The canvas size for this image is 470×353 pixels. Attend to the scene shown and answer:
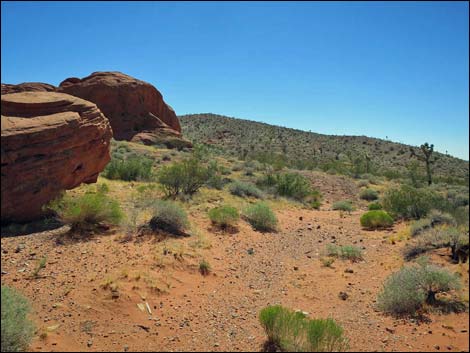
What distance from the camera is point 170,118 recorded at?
1484 inches

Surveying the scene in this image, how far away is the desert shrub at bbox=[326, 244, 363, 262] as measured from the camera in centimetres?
915

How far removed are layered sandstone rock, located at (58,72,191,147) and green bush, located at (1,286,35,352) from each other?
26899mm

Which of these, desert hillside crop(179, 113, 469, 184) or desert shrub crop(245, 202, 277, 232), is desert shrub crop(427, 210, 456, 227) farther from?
desert hillside crop(179, 113, 469, 184)

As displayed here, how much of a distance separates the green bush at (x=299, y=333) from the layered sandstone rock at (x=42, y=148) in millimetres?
6032

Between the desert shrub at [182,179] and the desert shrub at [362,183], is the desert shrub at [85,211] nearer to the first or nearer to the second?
the desert shrub at [182,179]

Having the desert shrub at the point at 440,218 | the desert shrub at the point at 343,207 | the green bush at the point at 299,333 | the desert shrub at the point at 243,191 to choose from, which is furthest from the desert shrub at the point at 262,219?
the green bush at the point at 299,333

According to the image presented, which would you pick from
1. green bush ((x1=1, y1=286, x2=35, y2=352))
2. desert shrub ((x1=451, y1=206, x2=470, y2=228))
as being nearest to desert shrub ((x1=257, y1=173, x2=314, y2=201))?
desert shrub ((x1=451, y1=206, x2=470, y2=228))

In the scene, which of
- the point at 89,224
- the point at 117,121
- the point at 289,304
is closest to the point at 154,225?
the point at 89,224

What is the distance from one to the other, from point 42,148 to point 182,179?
6.38m

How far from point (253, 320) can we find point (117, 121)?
29632 mm

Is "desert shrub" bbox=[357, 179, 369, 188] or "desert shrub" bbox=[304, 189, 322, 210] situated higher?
"desert shrub" bbox=[357, 179, 369, 188]

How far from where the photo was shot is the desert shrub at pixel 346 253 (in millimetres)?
9148

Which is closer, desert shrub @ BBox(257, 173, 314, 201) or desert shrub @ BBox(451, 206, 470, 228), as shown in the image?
desert shrub @ BBox(451, 206, 470, 228)

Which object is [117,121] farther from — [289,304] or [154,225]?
[289,304]
